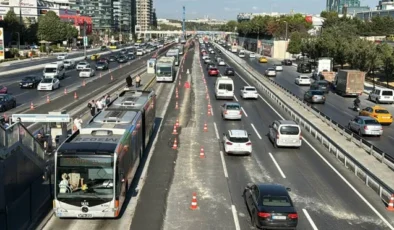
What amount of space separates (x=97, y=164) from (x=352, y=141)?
59.6ft

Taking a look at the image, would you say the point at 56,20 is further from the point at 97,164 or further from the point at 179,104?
the point at 97,164

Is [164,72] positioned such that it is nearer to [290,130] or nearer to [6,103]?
[6,103]

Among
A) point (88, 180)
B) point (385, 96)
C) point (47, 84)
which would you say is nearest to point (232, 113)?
point (385, 96)

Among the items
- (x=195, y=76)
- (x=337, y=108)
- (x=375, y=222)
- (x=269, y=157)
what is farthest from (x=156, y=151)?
(x=195, y=76)

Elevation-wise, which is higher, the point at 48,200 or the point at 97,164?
the point at 97,164

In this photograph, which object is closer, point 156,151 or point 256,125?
point 156,151

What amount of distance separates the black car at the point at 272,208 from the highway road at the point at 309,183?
2.70ft

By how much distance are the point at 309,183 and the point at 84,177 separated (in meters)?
10.5

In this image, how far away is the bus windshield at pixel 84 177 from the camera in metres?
14.7

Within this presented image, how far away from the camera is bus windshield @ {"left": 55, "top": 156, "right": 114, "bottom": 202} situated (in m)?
14.7

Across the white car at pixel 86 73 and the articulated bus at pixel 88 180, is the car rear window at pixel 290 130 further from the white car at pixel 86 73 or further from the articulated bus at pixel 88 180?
the white car at pixel 86 73

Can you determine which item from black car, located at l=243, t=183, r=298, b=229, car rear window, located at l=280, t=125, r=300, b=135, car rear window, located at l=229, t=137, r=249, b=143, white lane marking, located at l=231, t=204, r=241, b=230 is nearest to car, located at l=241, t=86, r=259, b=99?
car rear window, located at l=280, t=125, r=300, b=135

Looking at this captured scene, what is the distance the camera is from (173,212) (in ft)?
55.3

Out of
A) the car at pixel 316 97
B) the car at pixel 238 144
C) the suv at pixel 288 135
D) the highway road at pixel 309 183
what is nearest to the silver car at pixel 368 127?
the highway road at pixel 309 183
